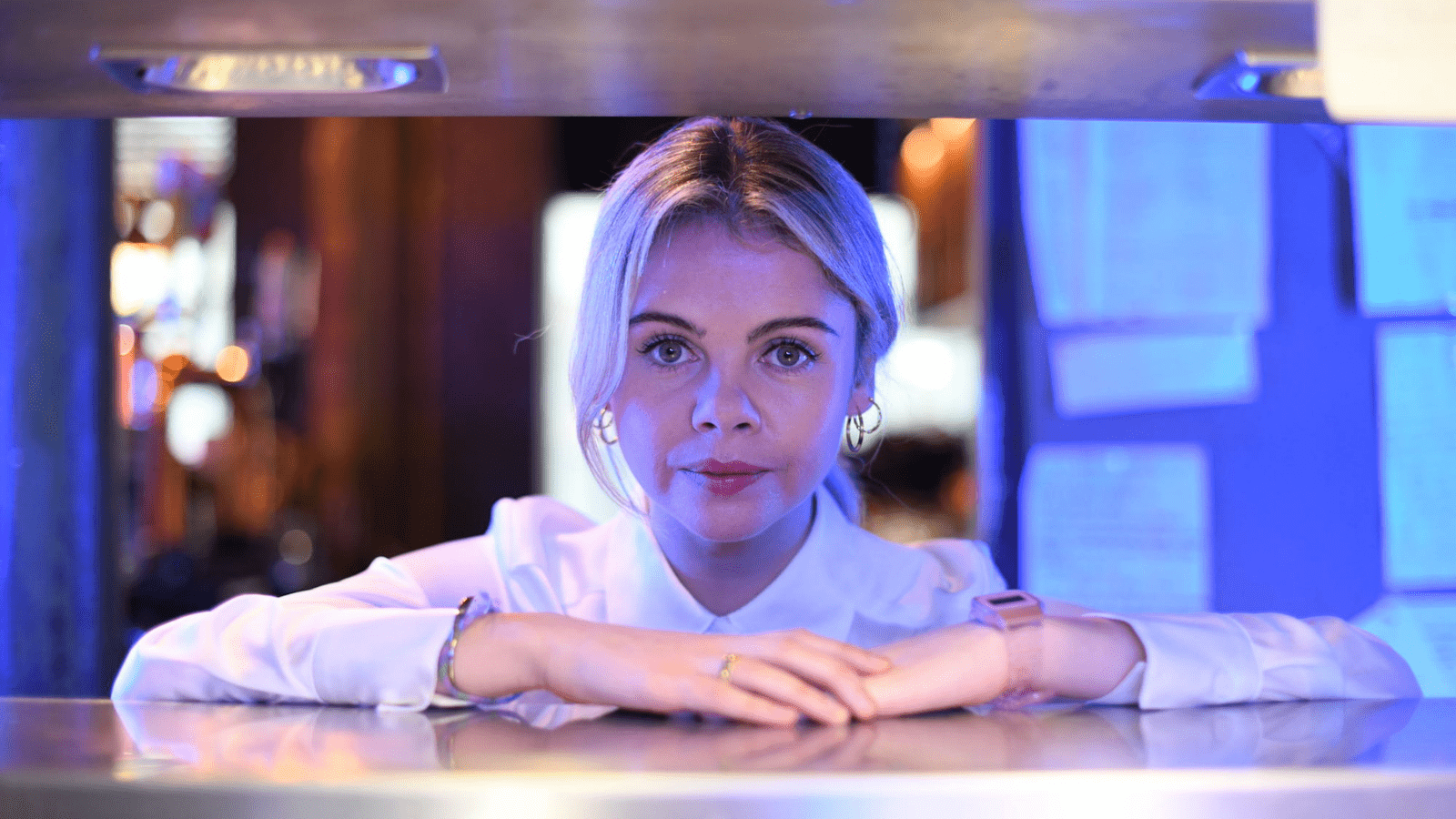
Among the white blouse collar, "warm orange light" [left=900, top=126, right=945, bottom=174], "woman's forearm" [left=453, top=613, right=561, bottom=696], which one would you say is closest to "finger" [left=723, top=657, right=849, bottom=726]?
"woman's forearm" [left=453, top=613, right=561, bottom=696]

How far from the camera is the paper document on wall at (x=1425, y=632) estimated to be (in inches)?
63.4

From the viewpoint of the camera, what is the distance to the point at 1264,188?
1.73 metres

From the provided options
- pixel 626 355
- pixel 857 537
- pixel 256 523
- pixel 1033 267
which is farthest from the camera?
pixel 256 523

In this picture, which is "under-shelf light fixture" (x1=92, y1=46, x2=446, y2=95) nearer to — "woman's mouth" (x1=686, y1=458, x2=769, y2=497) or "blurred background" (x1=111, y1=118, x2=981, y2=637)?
"woman's mouth" (x1=686, y1=458, x2=769, y2=497)

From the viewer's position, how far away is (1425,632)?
5.32 feet

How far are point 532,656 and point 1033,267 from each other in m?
1.38

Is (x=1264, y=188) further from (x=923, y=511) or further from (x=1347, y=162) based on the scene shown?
(x=923, y=511)

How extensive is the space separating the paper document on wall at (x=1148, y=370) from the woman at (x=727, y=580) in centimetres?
64

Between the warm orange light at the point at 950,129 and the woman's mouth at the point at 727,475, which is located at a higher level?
the warm orange light at the point at 950,129

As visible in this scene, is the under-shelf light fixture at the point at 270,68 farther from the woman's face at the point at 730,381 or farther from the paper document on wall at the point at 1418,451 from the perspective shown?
the paper document on wall at the point at 1418,451

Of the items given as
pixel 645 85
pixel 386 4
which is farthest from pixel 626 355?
pixel 386 4

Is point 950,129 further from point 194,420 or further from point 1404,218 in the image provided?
point 194,420

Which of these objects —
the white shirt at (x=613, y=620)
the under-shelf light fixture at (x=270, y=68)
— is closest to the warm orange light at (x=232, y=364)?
the white shirt at (x=613, y=620)

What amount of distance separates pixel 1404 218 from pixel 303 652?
61.3 inches
